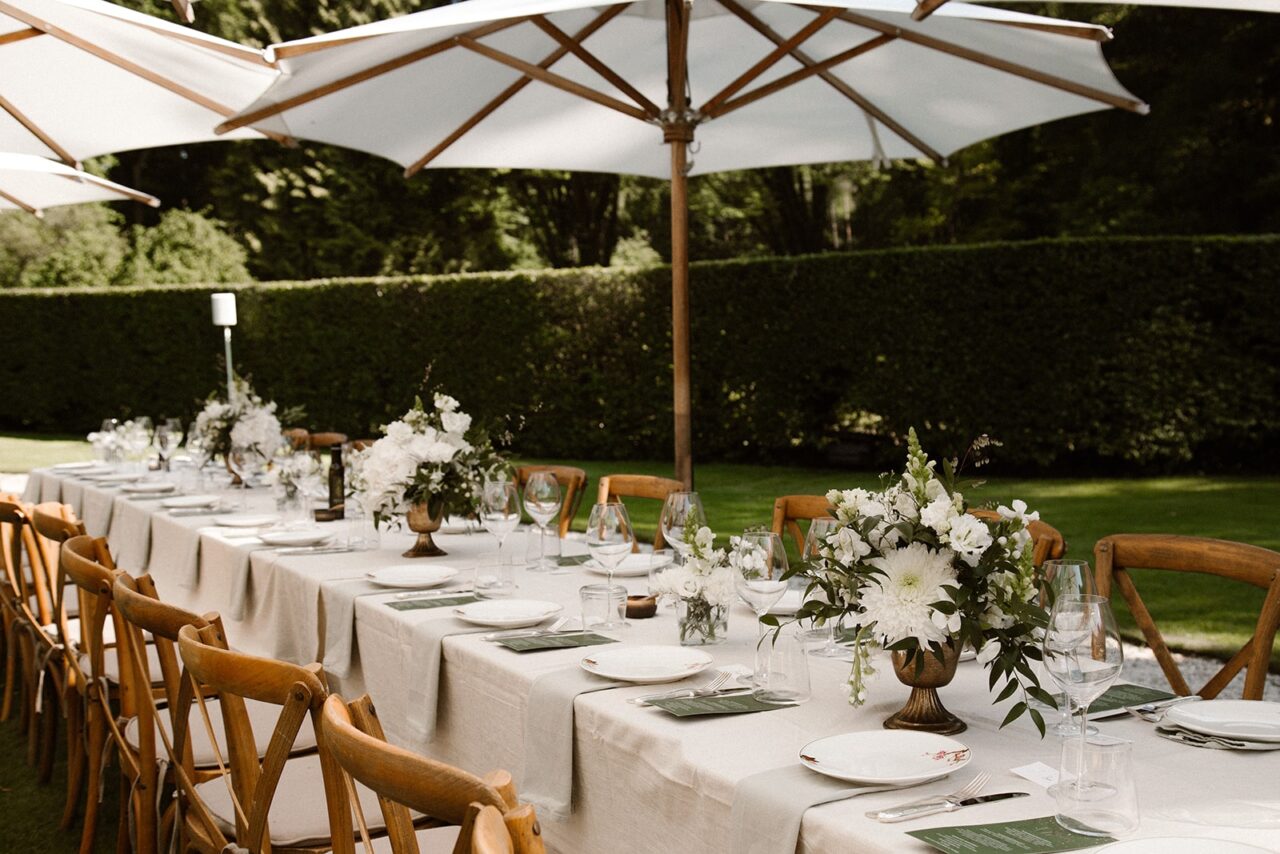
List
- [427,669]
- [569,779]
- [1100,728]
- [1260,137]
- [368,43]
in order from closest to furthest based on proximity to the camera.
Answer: [1100,728]
[569,779]
[427,669]
[368,43]
[1260,137]

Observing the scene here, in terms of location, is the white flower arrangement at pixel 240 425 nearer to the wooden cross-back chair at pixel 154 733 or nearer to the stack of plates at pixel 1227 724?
the wooden cross-back chair at pixel 154 733

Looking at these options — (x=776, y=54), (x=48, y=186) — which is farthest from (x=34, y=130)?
(x=776, y=54)

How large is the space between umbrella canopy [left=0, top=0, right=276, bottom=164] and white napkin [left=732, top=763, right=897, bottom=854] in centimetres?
424

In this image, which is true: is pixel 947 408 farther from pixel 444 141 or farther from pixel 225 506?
pixel 225 506

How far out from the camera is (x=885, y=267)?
41.9 ft

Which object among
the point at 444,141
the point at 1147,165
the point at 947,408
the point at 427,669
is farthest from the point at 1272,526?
the point at 1147,165

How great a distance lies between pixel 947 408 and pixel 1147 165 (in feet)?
31.0

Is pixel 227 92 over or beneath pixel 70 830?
over

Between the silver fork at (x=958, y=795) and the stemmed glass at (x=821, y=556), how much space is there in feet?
1.67

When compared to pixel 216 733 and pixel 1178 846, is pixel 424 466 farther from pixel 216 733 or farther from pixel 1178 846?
pixel 1178 846

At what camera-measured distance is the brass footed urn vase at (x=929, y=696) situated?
2.11m

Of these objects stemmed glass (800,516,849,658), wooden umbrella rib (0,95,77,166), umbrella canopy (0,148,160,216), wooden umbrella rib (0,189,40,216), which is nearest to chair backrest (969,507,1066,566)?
stemmed glass (800,516,849,658)

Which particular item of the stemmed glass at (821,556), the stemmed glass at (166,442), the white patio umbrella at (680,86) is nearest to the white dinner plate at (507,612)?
the stemmed glass at (821,556)

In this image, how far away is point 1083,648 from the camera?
1849 millimetres
